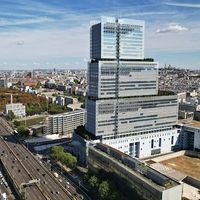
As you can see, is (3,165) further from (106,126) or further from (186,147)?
(186,147)

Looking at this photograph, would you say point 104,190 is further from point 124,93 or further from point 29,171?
point 124,93

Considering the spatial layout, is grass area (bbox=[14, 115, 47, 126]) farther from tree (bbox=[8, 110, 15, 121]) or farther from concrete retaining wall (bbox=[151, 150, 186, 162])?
concrete retaining wall (bbox=[151, 150, 186, 162])

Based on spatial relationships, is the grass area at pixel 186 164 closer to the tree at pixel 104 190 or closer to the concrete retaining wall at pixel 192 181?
the concrete retaining wall at pixel 192 181

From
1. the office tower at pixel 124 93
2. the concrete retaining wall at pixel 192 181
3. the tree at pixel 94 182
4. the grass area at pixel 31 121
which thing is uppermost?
the office tower at pixel 124 93

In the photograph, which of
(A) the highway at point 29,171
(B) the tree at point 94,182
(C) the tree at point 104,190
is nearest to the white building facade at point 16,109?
(A) the highway at point 29,171

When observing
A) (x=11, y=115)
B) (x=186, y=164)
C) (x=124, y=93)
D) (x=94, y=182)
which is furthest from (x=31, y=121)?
(x=94, y=182)

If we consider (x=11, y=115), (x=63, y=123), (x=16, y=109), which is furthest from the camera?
(x=16, y=109)

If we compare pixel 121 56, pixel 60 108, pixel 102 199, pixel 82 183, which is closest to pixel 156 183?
pixel 102 199
